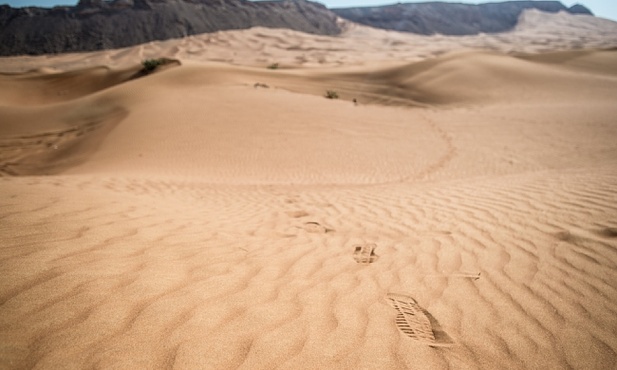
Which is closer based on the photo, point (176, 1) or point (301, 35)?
point (301, 35)

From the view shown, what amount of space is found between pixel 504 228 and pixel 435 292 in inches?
60.8

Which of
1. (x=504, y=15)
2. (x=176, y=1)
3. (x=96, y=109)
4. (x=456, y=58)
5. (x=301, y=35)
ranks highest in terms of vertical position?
(x=504, y=15)

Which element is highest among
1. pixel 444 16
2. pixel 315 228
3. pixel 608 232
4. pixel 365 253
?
pixel 444 16

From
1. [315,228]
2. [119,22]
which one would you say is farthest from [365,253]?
[119,22]

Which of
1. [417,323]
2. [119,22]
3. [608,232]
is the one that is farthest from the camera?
[119,22]

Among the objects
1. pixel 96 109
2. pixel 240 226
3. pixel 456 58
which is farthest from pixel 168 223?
pixel 456 58

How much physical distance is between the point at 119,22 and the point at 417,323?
62.0 metres

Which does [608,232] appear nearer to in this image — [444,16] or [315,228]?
[315,228]

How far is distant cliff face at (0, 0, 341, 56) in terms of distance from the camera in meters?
45.2

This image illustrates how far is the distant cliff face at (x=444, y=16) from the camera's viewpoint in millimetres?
72000

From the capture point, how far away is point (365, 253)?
2975 mm

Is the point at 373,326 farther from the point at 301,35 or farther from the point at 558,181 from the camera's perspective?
the point at 301,35

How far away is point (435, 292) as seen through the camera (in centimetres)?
225

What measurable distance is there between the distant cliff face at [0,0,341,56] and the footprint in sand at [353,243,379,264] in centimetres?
5529
